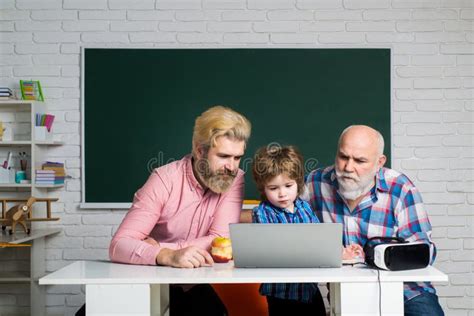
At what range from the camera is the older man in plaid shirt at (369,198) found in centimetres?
289

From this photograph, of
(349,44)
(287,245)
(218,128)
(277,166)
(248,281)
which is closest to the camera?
(248,281)

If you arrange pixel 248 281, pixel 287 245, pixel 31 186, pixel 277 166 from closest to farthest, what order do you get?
pixel 248 281 < pixel 287 245 < pixel 277 166 < pixel 31 186

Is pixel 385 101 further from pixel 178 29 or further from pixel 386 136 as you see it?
pixel 178 29

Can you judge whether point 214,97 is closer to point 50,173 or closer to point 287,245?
point 50,173

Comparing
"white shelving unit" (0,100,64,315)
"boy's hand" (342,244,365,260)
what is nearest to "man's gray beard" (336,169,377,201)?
"boy's hand" (342,244,365,260)

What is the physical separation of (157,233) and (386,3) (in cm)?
261

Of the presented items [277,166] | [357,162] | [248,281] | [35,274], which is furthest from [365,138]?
[35,274]

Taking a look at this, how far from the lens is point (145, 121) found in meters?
4.79

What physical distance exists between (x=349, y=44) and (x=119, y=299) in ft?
10.0

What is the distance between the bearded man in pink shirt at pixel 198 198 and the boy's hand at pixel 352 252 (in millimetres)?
486

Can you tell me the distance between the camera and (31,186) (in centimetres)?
462

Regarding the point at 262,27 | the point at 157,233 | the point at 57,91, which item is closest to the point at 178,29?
the point at 262,27

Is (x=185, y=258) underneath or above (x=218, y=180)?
underneath

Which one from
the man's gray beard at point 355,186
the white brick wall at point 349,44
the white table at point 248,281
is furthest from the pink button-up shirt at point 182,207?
the white brick wall at point 349,44
